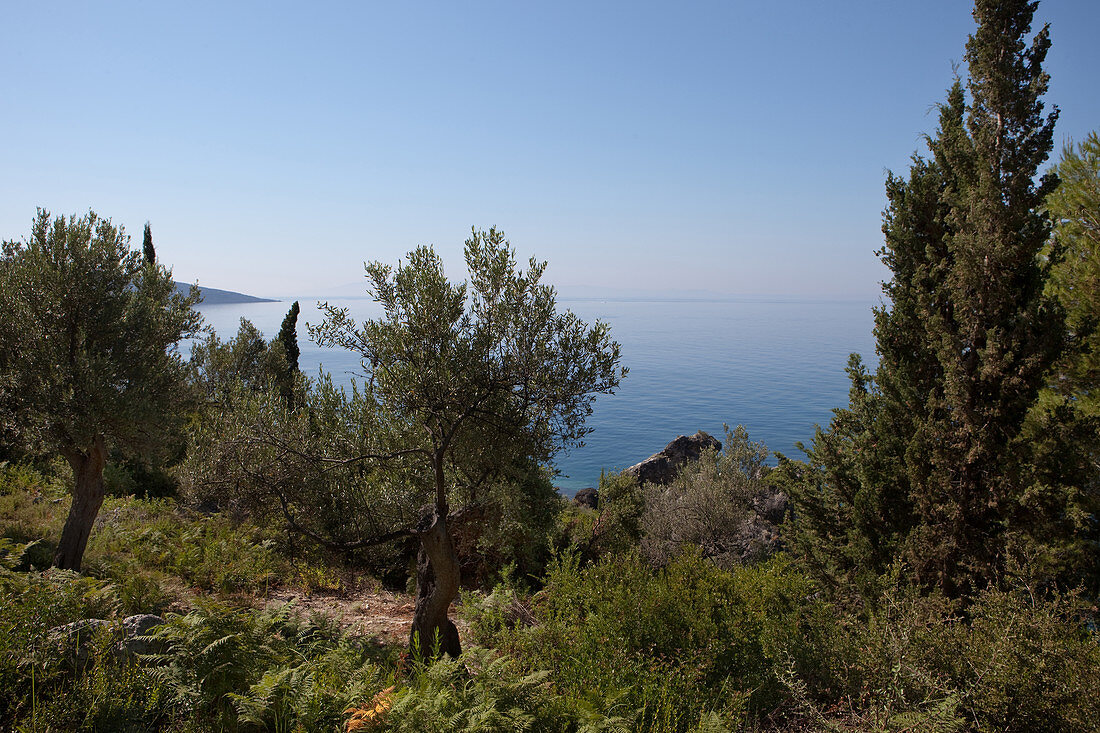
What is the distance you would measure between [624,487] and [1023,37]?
15941 millimetres

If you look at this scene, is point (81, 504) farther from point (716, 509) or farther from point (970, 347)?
point (716, 509)

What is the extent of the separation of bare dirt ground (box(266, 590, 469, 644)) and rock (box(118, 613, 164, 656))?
3.39 metres

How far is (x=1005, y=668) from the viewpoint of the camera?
5992 mm

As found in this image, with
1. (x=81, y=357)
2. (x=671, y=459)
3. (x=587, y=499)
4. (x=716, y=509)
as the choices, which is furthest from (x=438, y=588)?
(x=671, y=459)

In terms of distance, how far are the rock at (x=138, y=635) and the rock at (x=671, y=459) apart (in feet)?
94.3

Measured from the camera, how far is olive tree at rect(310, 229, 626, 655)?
8.45 meters

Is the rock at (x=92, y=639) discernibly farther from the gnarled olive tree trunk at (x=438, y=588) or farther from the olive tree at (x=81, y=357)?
the olive tree at (x=81, y=357)

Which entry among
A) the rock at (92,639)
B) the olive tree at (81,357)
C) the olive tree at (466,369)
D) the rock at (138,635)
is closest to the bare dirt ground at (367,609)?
the olive tree at (466,369)

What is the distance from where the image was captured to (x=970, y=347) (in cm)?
1130

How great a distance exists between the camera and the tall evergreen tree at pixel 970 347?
1063cm

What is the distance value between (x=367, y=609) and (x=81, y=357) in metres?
7.87

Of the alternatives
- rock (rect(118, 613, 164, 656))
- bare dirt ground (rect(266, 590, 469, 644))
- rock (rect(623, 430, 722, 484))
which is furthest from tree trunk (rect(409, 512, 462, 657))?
rock (rect(623, 430, 722, 484))

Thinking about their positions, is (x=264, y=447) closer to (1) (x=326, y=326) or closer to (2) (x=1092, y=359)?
(1) (x=326, y=326)

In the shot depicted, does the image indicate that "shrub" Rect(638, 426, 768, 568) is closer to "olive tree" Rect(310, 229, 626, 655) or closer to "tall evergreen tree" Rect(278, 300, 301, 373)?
"olive tree" Rect(310, 229, 626, 655)
